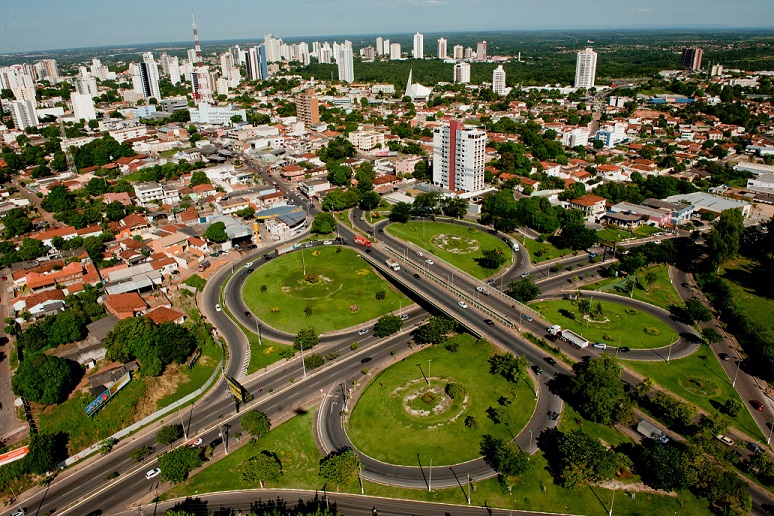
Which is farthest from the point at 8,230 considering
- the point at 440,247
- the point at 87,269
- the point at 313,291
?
the point at 440,247

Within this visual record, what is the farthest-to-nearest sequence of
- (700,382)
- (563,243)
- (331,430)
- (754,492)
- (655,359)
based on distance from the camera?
(563,243), (655,359), (700,382), (331,430), (754,492)

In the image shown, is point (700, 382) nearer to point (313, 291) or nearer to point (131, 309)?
point (313, 291)

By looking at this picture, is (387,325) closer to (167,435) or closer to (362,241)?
(167,435)

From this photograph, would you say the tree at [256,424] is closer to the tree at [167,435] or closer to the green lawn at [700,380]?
the tree at [167,435]

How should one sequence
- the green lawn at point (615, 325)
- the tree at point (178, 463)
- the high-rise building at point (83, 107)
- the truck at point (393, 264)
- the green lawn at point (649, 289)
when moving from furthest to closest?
1. the high-rise building at point (83, 107)
2. the truck at point (393, 264)
3. the green lawn at point (649, 289)
4. the green lawn at point (615, 325)
5. the tree at point (178, 463)

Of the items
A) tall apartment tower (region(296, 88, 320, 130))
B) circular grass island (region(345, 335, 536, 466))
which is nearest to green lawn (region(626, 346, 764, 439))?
circular grass island (region(345, 335, 536, 466))

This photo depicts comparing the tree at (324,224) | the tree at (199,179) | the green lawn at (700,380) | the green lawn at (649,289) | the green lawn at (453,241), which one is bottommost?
the green lawn at (700,380)

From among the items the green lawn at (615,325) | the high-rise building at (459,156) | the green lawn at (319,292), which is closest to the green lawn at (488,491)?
the green lawn at (319,292)
